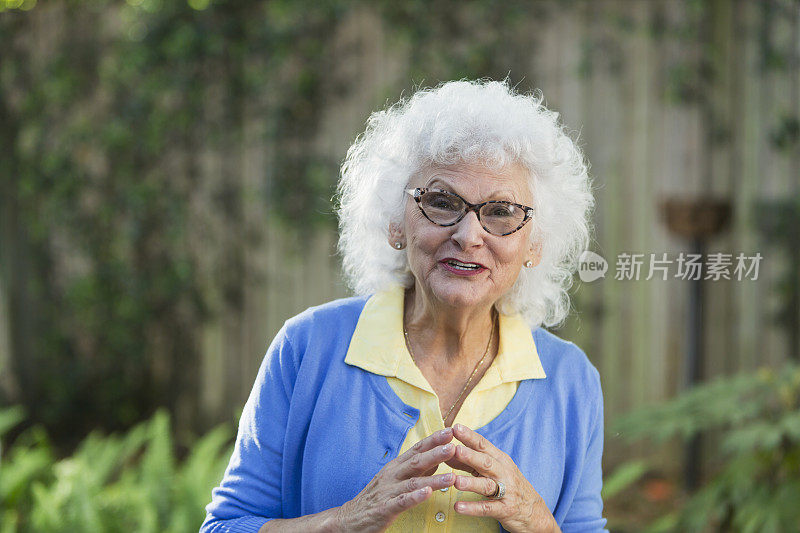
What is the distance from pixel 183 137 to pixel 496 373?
3522mm

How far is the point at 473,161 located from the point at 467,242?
0.49ft

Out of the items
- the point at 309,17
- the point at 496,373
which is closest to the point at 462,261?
the point at 496,373

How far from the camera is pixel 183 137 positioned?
457 cm

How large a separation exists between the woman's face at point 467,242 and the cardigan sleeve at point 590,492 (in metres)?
0.33

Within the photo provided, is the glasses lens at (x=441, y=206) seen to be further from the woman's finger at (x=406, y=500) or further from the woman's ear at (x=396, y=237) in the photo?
the woman's finger at (x=406, y=500)

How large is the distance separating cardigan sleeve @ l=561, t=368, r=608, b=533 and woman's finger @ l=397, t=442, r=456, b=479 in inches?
15.1

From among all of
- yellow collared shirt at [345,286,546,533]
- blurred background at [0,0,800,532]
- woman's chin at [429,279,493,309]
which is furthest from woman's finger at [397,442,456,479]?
blurred background at [0,0,800,532]

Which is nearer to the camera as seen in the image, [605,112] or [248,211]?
[605,112]

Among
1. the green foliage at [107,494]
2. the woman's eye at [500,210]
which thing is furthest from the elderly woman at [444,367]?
the green foliage at [107,494]

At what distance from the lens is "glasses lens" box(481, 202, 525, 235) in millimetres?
1411

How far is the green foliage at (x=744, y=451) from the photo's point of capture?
8.79 feet

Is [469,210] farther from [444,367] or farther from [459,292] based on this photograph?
[444,367]

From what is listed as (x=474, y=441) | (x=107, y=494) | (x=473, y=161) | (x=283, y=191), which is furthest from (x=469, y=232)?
(x=283, y=191)

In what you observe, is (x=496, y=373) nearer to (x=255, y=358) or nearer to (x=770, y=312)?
(x=770, y=312)
